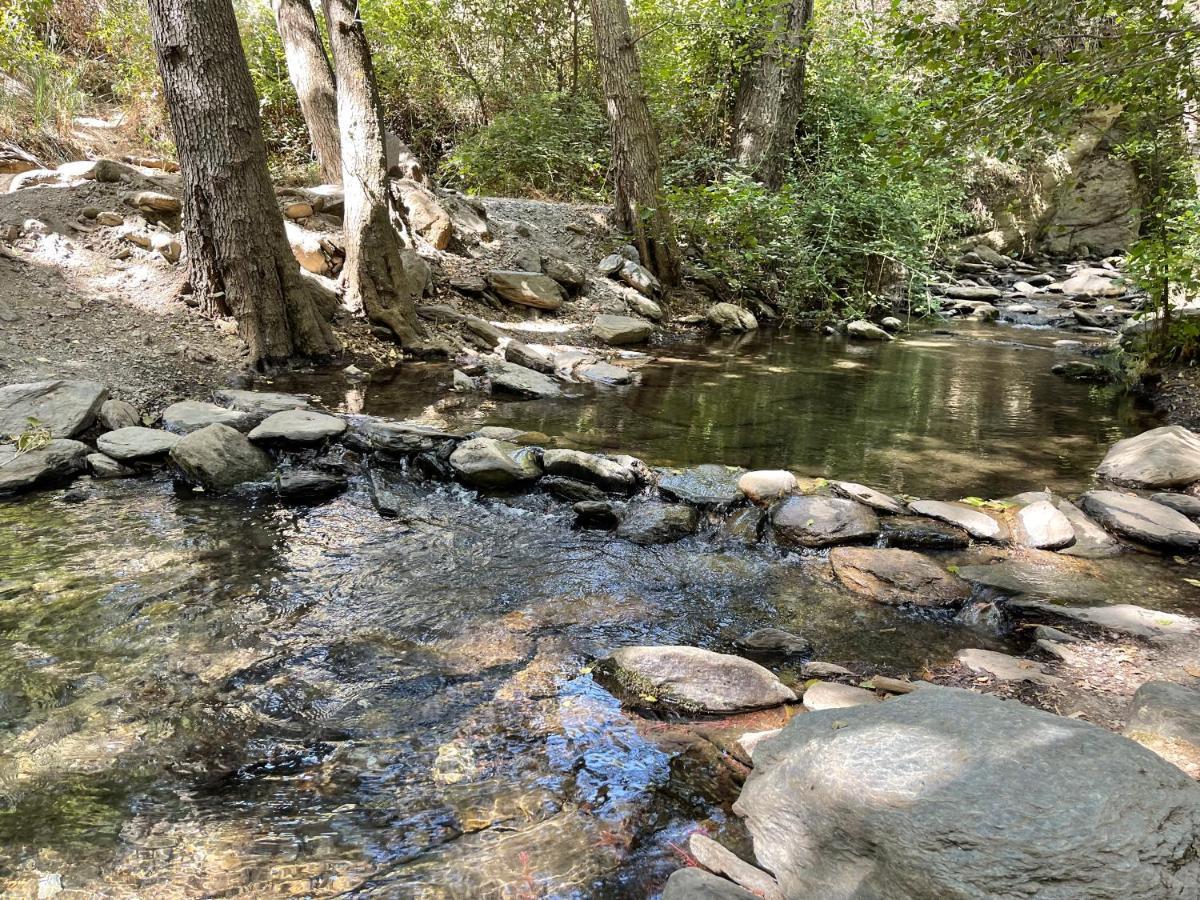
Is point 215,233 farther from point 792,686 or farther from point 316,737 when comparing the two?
point 792,686

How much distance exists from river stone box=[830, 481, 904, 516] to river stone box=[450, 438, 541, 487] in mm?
1753

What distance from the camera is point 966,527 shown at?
155 inches

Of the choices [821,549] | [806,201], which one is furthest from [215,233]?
[806,201]

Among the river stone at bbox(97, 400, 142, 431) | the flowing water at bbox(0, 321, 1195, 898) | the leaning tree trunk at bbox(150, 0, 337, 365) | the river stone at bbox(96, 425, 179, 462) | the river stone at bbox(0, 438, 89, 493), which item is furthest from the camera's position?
the leaning tree trunk at bbox(150, 0, 337, 365)

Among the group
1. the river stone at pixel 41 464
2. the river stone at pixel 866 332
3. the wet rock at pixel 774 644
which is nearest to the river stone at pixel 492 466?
the wet rock at pixel 774 644

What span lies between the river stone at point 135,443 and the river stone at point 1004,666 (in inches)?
169

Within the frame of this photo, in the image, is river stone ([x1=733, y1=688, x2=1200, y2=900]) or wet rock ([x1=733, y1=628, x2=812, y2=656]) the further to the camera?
wet rock ([x1=733, y1=628, x2=812, y2=656])

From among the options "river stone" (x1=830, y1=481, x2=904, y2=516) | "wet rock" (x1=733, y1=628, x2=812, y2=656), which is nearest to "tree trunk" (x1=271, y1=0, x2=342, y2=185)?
"river stone" (x1=830, y1=481, x2=904, y2=516)

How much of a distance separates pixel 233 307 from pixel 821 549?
5024 mm

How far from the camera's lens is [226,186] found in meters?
5.81

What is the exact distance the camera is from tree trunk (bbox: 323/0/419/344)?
7.11m

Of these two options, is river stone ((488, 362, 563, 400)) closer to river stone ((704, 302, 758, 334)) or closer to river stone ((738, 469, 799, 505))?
river stone ((738, 469, 799, 505))

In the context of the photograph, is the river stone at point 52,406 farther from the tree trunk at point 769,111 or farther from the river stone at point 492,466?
the tree trunk at point 769,111

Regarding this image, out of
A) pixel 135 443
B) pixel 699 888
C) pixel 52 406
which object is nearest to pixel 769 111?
pixel 135 443
